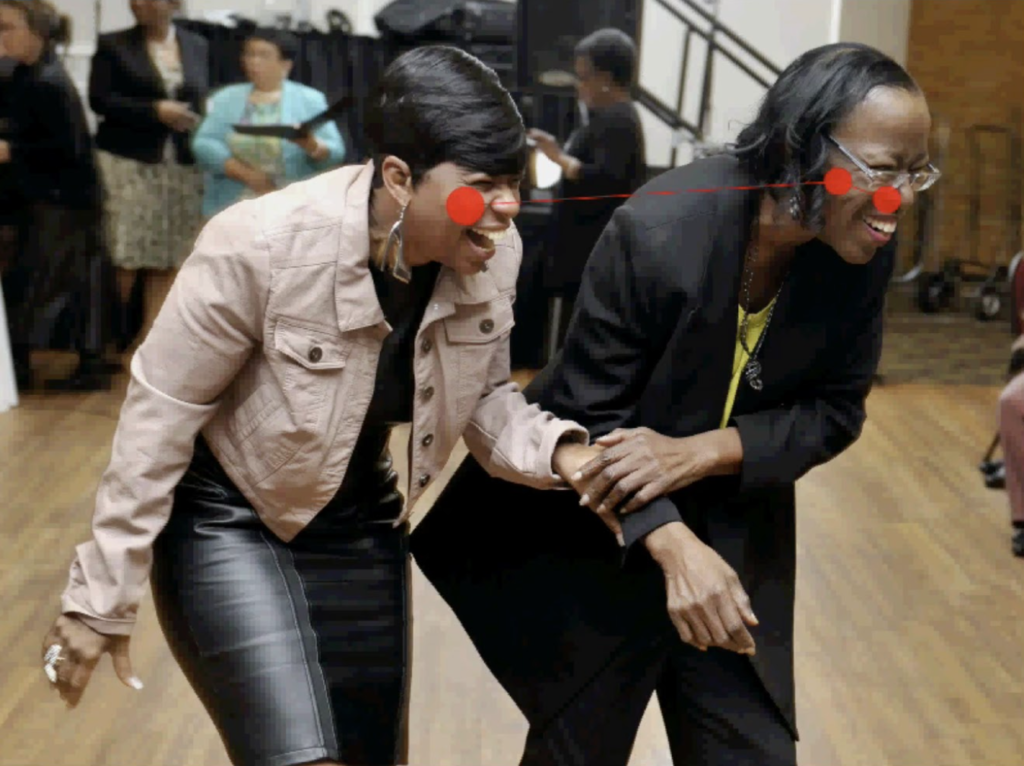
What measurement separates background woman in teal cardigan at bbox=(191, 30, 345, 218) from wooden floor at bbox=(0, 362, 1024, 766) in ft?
3.80

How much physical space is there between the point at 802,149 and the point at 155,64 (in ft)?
16.2

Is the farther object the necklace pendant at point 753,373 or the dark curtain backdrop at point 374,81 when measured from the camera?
the dark curtain backdrop at point 374,81

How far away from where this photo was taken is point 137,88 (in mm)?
6285

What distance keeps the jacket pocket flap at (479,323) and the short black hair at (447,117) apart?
0.76ft

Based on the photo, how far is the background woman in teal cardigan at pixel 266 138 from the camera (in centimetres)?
581

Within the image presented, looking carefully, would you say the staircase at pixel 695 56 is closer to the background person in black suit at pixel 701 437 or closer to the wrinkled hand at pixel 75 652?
the background person in black suit at pixel 701 437

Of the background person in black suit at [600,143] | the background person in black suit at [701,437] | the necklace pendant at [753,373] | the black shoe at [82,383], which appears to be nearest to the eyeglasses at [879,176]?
the background person in black suit at [701,437]

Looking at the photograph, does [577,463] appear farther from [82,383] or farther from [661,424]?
[82,383]

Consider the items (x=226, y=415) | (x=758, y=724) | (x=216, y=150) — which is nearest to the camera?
(x=226, y=415)

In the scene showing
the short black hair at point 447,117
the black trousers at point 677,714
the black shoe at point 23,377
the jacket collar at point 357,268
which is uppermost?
the short black hair at point 447,117

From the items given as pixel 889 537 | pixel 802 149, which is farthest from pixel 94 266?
pixel 802 149

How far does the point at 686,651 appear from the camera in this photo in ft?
6.82

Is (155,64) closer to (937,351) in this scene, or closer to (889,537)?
(889,537)

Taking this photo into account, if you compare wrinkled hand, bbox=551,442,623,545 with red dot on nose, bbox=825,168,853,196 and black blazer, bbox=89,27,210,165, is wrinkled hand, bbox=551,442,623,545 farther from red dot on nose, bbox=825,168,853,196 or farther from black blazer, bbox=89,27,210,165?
black blazer, bbox=89,27,210,165
